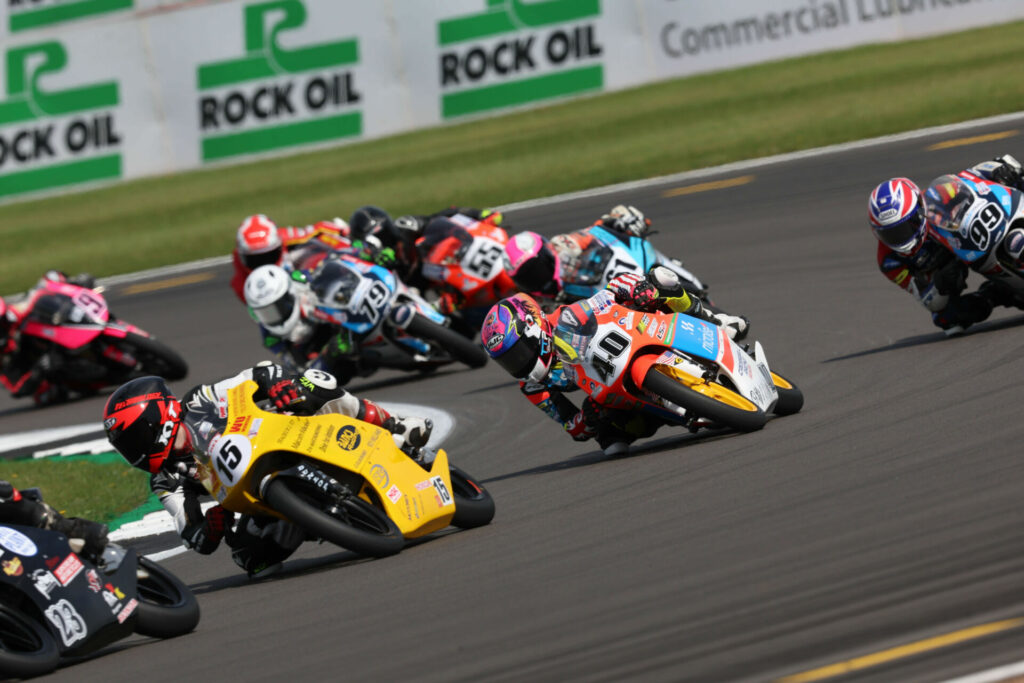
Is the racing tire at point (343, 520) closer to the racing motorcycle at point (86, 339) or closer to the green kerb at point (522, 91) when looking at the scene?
the racing motorcycle at point (86, 339)

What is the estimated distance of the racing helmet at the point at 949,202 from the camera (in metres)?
10.7

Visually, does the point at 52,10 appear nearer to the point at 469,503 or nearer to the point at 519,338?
the point at 519,338

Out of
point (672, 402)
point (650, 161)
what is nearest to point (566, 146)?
point (650, 161)

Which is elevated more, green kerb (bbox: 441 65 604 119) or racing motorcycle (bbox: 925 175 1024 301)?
racing motorcycle (bbox: 925 175 1024 301)

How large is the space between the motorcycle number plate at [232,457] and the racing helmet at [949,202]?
17.5ft

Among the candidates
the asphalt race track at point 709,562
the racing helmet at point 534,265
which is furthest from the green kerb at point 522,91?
the racing helmet at point 534,265

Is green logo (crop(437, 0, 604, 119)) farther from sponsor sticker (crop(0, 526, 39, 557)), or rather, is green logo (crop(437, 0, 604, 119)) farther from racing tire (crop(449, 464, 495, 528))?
sponsor sticker (crop(0, 526, 39, 557))

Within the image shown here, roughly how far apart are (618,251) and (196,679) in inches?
255

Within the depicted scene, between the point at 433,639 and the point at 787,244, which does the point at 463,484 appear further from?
the point at 787,244

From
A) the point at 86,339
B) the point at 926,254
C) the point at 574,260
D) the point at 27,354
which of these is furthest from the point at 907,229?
the point at 27,354

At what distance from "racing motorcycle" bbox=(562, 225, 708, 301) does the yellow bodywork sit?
13.9 ft

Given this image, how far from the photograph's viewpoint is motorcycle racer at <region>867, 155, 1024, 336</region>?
10.9 meters

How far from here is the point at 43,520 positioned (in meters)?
7.07

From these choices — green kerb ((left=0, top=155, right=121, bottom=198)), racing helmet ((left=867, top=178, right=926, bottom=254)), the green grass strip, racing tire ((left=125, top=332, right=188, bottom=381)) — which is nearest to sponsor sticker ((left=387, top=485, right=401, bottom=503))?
racing helmet ((left=867, top=178, right=926, bottom=254))
